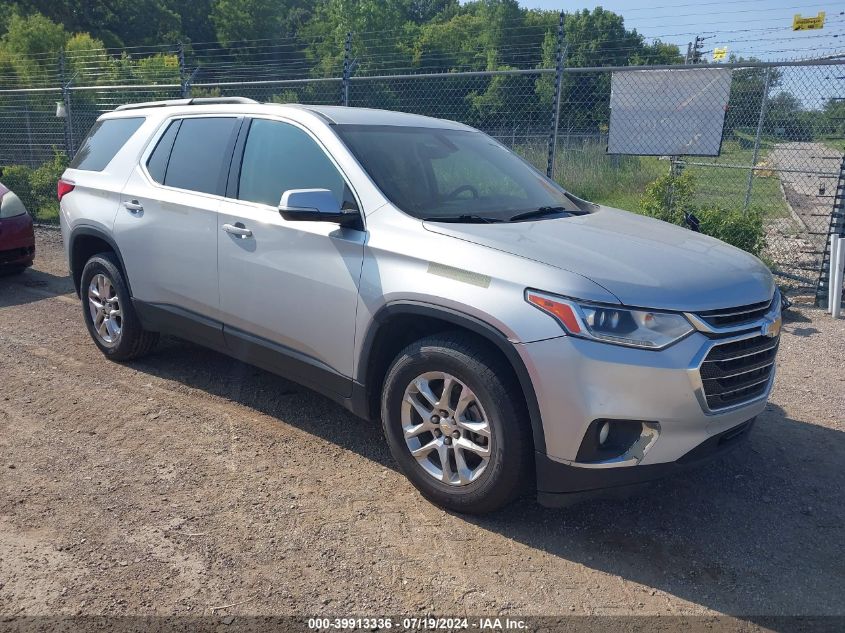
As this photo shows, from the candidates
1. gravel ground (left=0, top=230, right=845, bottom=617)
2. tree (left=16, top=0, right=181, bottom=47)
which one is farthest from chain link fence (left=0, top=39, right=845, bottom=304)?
tree (left=16, top=0, right=181, bottom=47)

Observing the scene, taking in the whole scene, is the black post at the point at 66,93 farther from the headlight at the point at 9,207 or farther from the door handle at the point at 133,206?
the door handle at the point at 133,206

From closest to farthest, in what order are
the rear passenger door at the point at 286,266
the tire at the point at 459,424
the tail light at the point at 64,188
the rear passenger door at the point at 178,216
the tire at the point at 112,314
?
the tire at the point at 459,424, the rear passenger door at the point at 286,266, the rear passenger door at the point at 178,216, the tire at the point at 112,314, the tail light at the point at 64,188

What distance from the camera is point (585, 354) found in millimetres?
2848

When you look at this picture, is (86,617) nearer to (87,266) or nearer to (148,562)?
(148,562)

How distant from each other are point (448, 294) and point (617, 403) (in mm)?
863

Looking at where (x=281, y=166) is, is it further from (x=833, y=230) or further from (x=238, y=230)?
(x=833, y=230)

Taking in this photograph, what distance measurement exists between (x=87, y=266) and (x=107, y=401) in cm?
125

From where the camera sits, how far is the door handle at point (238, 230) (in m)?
4.10

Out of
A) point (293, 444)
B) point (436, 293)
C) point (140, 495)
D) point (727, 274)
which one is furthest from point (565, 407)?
point (140, 495)

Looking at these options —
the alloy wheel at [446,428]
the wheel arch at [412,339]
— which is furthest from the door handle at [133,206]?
the alloy wheel at [446,428]

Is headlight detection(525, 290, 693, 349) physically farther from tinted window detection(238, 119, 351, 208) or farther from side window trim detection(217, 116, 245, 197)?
side window trim detection(217, 116, 245, 197)

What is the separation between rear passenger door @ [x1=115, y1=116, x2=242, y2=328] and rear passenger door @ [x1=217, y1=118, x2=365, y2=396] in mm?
141

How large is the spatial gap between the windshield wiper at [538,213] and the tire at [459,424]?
33.6 inches

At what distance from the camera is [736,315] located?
312 centimetres
